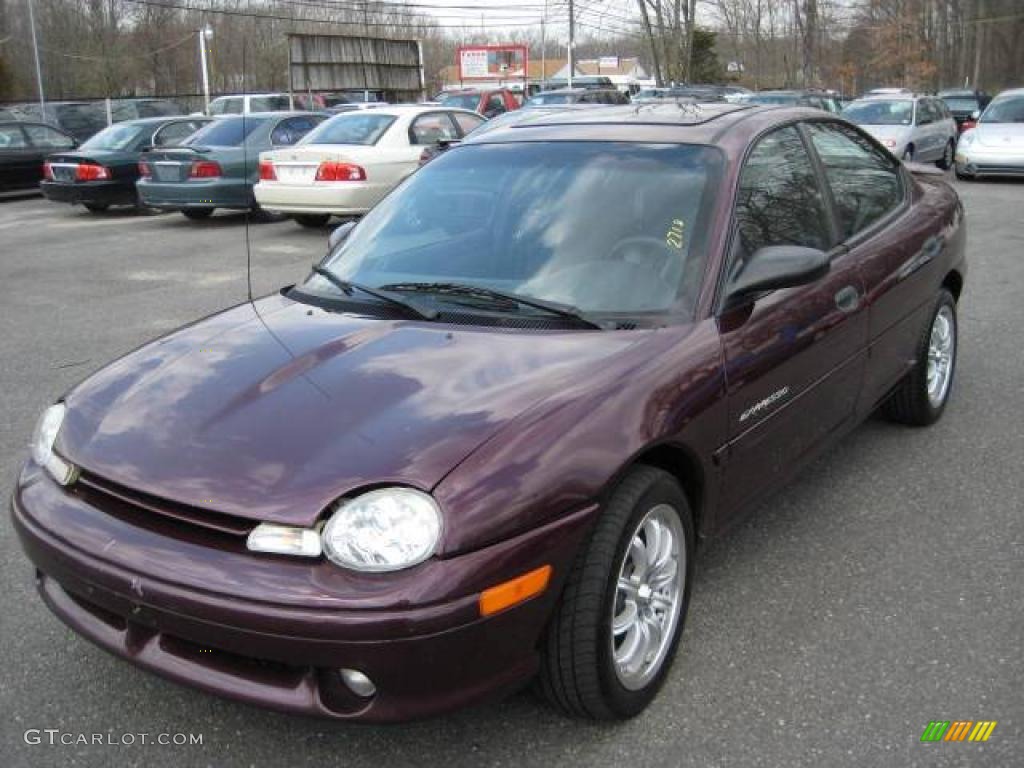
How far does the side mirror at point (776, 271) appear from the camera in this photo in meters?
3.04

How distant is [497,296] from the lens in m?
3.17

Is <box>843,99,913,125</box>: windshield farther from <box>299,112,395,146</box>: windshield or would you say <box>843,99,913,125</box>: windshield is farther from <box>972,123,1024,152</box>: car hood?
<box>299,112,395,146</box>: windshield

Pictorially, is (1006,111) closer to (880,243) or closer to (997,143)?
(997,143)

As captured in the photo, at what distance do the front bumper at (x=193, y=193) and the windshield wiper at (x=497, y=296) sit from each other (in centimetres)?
1033

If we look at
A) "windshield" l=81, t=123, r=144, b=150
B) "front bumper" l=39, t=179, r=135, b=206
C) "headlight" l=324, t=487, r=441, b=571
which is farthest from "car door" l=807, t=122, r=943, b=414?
"windshield" l=81, t=123, r=144, b=150

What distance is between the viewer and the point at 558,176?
3521mm

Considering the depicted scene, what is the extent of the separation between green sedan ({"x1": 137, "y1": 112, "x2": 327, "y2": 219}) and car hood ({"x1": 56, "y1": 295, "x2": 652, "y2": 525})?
10182 millimetres

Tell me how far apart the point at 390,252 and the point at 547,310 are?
2.77 ft

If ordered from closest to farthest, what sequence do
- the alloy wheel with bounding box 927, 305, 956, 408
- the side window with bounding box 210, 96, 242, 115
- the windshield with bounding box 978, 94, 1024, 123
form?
the alloy wheel with bounding box 927, 305, 956, 408
the windshield with bounding box 978, 94, 1024, 123
the side window with bounding box 210, 96, 242, 115

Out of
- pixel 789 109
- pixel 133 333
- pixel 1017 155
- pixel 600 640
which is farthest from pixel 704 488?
pixel 1017 155

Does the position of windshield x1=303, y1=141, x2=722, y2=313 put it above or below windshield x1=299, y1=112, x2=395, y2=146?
below

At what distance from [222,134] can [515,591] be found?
12753 mm

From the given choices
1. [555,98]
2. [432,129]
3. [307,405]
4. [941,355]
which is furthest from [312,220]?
[307,405]

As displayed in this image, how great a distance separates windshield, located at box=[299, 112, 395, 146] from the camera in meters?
12.5
